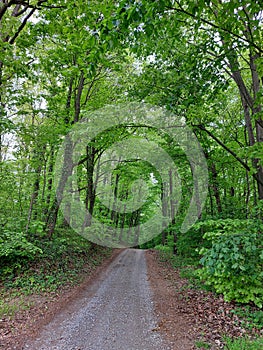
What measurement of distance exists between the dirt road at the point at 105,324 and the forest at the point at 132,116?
1639 millimetres

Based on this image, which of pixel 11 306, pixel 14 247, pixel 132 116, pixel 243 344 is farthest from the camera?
pixel 132 116

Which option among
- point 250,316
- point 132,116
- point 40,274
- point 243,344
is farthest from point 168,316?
point 132,116

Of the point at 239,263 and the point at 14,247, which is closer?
the point at 239,263

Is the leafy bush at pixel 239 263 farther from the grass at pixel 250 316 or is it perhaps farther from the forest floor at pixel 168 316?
the forest floor at pixel 168 316

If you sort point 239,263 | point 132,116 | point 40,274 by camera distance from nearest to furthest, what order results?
point 239,263, point 40,274, point 132,116

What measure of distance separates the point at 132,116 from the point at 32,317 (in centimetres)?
753

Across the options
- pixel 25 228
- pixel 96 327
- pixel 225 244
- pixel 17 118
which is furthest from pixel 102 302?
pixel 17 118

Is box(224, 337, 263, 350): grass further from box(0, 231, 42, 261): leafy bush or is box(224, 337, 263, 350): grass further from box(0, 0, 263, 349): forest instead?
box(0, 231, 42, 261): leafy bush

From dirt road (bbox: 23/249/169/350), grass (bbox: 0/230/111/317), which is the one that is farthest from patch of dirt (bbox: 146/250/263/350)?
grass (bbox: 0/230/111/317)

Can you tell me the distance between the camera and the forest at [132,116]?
439 cm

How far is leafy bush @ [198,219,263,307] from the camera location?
15.2 feet

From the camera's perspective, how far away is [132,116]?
9477mm

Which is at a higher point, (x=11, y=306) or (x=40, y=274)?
(x=40, y=274)

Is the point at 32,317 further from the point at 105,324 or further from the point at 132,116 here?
the point at 132,116
